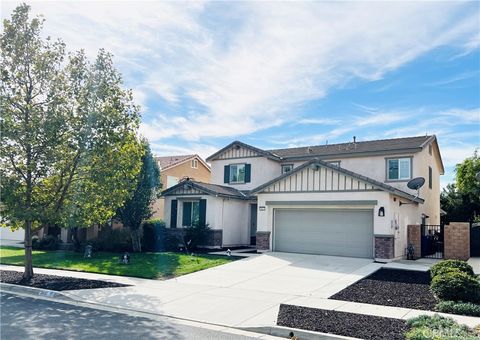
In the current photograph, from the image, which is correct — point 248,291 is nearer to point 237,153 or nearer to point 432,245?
point 432,245

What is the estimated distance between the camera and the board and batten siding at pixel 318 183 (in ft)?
62.5

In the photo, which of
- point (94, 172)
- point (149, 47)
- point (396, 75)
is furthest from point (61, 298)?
point (396, 75)

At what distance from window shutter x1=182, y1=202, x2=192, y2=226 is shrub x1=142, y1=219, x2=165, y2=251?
1.36 m

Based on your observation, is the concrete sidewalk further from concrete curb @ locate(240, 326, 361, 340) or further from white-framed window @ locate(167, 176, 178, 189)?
white-framed window @ locate(167, 176, 178, 189)

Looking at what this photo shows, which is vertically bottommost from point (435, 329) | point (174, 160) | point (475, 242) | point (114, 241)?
point (435, 329)

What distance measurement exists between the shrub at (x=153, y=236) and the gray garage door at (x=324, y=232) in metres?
6.87

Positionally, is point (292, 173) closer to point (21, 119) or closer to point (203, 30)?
point (203, 30)

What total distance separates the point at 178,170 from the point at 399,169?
729 inches

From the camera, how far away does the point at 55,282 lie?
14000 mm

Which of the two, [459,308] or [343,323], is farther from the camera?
[459,308]

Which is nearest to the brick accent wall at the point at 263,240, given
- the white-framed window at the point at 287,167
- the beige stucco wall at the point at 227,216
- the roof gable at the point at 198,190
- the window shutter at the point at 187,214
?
the beige stucco wall at the point at 227,216

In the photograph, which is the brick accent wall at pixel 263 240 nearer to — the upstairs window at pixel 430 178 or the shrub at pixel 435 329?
the upstairs window at pixel 430 178

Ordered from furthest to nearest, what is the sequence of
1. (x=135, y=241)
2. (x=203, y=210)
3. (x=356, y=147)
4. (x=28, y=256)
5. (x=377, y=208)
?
(x=356, y=147) < (x=203, y=210) < (x=135, y=241) < (x=377, y=208) < (x=28, y=256)

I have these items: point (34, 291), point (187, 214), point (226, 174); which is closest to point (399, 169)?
point (226, 174)
